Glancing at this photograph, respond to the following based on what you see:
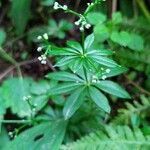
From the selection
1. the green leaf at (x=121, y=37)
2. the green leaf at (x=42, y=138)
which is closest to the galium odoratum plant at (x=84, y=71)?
the green leaf at (x=42, y=138)

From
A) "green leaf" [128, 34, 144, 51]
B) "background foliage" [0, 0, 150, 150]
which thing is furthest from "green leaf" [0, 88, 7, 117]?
"green leaf" [128, 34, 144, 51]

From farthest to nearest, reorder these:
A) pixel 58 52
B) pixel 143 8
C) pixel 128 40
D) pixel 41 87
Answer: pixel 143 8
pixel 41 87
pixel 128 40
pixel 58 52

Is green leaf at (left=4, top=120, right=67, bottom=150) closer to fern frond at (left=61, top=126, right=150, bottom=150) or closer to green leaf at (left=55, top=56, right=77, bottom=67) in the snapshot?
fern frond at (left=61, top=126, right=150, bottom=150)

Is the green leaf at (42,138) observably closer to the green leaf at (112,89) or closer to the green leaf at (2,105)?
the green leaf at (2,105)

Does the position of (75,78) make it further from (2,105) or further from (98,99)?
(2,105)

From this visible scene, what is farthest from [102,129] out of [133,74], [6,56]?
[6,56]

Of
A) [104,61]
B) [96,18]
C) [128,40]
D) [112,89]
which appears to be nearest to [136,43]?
[128,40]
